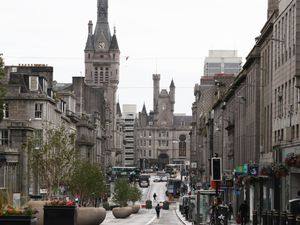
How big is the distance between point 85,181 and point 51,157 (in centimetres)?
1527

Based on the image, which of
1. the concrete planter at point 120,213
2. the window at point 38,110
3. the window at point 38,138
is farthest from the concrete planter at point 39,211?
the window at point 38,110

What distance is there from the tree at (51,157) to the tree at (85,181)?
5956 millimetres

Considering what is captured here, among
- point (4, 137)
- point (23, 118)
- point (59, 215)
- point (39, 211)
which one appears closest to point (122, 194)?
point (23, 118)

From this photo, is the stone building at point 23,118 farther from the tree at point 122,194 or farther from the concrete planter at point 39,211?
the concrete planter at point 39,211

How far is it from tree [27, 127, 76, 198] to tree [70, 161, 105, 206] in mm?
5956

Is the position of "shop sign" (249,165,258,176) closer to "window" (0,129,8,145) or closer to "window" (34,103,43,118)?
Result: "window" (0,129,8,145)

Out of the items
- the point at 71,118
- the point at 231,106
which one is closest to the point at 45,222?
the point at 231,106

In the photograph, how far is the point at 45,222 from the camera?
133 feet

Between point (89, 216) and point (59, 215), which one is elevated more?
point (59, 215)

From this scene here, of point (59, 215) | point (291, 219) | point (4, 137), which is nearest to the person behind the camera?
point (291, 219)

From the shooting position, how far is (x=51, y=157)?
9469 cm

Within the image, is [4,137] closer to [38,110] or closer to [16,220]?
[38,110]

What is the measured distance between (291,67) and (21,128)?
5736cm

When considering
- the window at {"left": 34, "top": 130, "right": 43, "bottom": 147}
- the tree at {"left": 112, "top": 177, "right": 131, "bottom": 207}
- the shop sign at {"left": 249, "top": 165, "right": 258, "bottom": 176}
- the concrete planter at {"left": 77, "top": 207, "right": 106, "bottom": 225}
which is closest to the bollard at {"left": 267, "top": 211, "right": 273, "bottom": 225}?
the concrete planter at {"left": 77, "top": 207, "right": 106, "bottom": 225}
